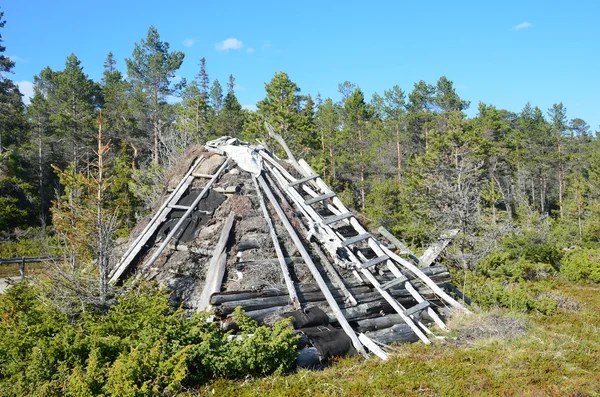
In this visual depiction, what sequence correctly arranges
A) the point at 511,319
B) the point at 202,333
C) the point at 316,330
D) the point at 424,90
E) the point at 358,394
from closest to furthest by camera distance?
the point at 358,394 < the point at 202,333 < the point at 316,330 < the point at 511,319 < the point at 424,90

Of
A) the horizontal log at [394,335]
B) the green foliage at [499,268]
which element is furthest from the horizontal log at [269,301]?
the green foliage at [499,268]

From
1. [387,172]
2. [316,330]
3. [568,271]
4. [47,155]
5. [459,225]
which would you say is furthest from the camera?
[387,172]

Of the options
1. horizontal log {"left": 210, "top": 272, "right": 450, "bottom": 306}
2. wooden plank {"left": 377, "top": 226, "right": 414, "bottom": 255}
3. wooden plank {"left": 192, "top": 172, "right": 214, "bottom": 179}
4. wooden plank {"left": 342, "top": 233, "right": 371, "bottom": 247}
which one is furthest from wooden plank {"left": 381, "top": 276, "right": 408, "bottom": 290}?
wooden plank {"left": 192, "top": 172, "right": 214, "bottom": 179}

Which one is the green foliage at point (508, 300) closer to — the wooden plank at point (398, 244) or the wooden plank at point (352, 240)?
the wooden plank at point (398, 244)

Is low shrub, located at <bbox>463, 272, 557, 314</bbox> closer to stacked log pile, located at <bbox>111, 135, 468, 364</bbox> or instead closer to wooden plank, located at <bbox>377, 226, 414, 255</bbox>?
stacked log pile, located at <bbox>111, 135, 468, 364</bbox>

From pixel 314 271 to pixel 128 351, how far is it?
12.2 ft

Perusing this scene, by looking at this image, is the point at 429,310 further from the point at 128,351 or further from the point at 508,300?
the point at 128,351

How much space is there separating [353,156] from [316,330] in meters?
29.1

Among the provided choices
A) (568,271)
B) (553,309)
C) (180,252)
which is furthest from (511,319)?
(568,271)

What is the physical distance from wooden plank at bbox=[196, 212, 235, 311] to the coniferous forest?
879 mm

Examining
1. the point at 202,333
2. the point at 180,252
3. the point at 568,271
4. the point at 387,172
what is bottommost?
the point at 568,271

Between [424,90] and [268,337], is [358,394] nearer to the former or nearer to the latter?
[268,337]

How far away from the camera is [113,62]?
60219mm

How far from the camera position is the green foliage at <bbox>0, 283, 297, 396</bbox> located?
5074 millimetres
